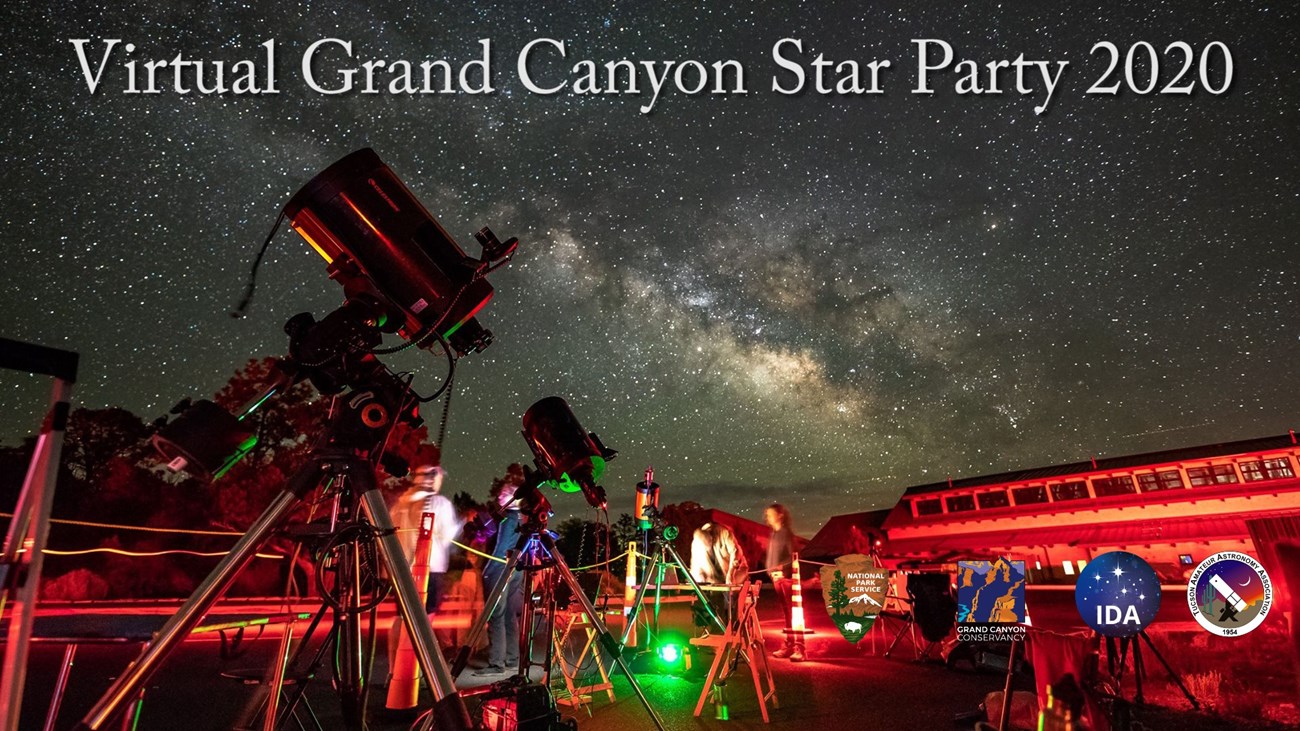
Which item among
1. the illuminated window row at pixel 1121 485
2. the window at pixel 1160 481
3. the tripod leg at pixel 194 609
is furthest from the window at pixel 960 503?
the tripod leg at pixel 194 609

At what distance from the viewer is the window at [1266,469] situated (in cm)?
2762

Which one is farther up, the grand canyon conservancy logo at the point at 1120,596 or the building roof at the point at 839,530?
the grand canyon conservancy logo at the point at 1120,596

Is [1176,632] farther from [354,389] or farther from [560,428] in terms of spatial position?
[354,389]

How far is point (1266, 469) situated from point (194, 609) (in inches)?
1623

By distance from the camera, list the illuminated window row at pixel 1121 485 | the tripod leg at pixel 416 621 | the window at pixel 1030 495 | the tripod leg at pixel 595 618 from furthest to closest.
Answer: the window at pixel 1030 495 < the illuminated window row at pixel 1121 485 < the tripod leg at pixel 595 618 < the tripod leg at pixel 416 621

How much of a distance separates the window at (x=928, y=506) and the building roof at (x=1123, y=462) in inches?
31.1

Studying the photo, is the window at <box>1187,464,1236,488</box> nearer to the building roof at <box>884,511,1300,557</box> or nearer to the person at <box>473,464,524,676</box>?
the building roof at <box>884,511,1300,557</box>

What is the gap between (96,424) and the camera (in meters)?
23.5

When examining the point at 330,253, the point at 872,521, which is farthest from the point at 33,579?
the point at 872,521

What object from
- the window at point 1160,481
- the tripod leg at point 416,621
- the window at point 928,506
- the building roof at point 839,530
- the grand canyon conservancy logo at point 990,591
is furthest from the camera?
the building roof at point 839,530

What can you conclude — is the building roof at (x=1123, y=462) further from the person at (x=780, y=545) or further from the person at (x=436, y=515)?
the person at (x=436, y=515)

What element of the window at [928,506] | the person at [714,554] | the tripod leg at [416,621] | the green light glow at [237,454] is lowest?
the window at [928,506]

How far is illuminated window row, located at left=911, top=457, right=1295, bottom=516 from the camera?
1117 inches

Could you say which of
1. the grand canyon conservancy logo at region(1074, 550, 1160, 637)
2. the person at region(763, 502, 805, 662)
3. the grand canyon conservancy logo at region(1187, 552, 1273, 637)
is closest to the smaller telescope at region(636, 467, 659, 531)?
the person at region(763, 502, 805, 662)
